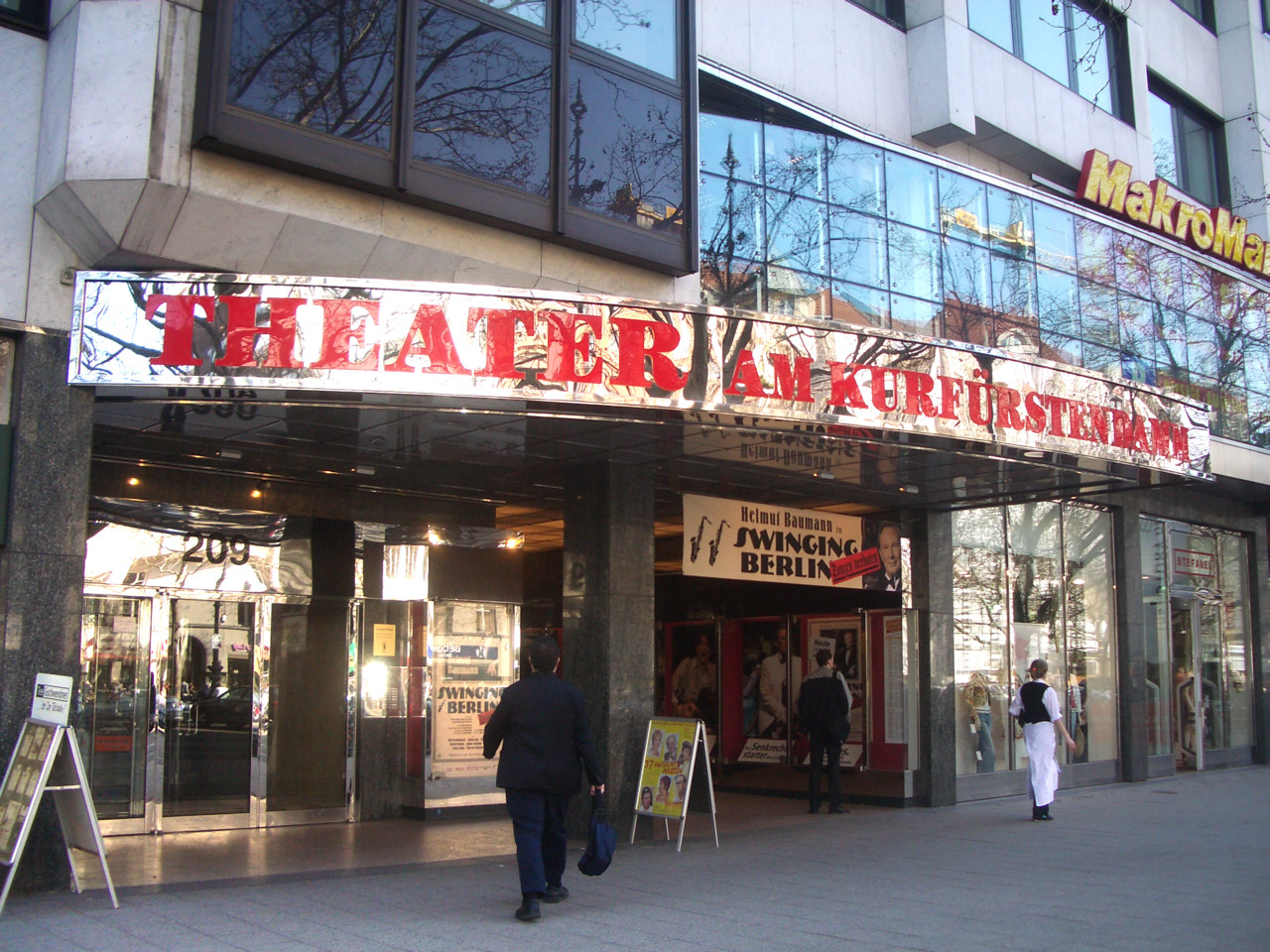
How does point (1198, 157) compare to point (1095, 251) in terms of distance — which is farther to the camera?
point (1198, 157)

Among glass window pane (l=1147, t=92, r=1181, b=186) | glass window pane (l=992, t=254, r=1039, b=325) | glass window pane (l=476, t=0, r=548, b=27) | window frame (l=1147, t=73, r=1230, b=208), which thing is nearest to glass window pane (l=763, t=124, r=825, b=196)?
glass window pane (l=992, t=254, r=1039, b=325)

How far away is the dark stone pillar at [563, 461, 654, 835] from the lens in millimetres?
10977

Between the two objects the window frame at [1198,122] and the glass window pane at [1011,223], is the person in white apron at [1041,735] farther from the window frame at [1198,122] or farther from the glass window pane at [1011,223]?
the window frame at [1198,122]

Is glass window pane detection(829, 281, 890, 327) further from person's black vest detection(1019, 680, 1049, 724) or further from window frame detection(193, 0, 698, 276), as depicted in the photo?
person's black vest detection(1019, 680, 1049, 724)

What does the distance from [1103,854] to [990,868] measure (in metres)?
1.46

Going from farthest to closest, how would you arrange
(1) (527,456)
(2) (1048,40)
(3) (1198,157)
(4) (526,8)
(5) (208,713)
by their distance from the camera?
(3) (1198,157), (2) (1048,40), (5) (208,713), (1) (527,456), (4) (526,8)

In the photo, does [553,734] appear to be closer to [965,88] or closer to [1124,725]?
[965,88]

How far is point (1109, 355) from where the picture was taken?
17047mm

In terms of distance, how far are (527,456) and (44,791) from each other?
494 cm

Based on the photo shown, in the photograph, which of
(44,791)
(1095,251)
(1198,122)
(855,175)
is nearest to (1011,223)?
(1095,251)

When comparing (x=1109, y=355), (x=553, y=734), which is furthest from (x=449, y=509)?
(x=1109, y=355)

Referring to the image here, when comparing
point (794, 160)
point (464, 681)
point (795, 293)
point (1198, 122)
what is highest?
point (1198, 122)

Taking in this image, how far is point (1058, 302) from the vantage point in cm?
1625

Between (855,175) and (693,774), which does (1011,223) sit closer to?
(855,175)
